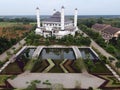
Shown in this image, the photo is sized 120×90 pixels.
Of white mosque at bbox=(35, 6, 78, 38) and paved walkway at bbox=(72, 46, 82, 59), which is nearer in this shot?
paved walkway at bbox=(72, 46, 82, 59)

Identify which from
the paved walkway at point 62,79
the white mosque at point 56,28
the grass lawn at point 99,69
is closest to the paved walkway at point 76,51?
the grass lawn at point 99,69

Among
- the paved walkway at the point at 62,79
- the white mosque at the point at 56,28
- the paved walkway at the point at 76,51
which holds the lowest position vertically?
the paved walkway at the point at 62,79

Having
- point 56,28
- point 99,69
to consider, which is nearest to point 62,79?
point 99,69

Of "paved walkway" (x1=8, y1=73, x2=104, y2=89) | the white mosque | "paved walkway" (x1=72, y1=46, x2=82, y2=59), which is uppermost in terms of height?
the white mosque

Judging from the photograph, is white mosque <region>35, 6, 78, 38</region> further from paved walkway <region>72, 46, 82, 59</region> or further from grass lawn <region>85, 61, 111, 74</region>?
grass lawn <region>85, 61, 111, 74</region>

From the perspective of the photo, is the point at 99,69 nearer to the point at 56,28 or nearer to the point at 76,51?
the point at 76,51

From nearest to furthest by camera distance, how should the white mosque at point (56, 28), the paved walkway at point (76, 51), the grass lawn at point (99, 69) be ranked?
the grass lawn at point (99, 69), the paved walkway at point (76, 51), the white mosque at point (56, 28)

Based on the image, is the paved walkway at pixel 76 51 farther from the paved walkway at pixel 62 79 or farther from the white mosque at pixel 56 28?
the white mosque at pixel 56 28

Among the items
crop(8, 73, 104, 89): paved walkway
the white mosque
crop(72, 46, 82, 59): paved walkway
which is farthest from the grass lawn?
the white mosque

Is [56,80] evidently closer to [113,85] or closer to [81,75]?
[81,75]
